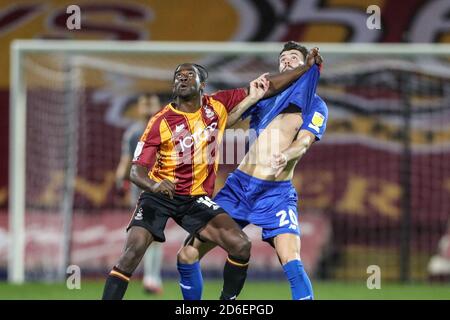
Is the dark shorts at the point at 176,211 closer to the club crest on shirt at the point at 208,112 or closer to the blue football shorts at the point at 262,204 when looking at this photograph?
the blue football shorts at the point at 262,204

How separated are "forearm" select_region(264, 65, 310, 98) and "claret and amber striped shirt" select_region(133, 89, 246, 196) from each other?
34 centimetres

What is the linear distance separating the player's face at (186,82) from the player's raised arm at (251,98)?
345 mm

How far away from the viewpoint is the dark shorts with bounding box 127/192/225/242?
19.1 ft

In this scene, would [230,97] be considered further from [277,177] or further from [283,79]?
[277,177]

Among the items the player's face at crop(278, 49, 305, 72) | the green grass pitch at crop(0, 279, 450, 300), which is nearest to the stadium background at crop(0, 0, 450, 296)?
the green grass pitch at crop(0, 279, 450, 300)

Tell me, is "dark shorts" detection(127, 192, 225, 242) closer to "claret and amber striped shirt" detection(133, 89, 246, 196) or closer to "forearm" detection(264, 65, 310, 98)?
"claret and amber striped shirt" detection(133, 89, 246, 196)

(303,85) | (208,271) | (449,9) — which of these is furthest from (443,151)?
(303,85)

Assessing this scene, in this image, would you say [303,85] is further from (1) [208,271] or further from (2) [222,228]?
(1) [208,271]

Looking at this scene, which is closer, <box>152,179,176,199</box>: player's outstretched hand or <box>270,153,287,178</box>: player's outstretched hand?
<box>152,179,176,199</box>: player's outstretched hand

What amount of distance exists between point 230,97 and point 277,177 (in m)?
0.58

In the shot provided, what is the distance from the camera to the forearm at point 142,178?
5730mm

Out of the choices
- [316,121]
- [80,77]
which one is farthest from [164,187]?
[80,77]

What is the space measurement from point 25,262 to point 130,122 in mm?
2306

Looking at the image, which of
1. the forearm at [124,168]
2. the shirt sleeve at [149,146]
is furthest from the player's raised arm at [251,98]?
the forearm at [124,168]
